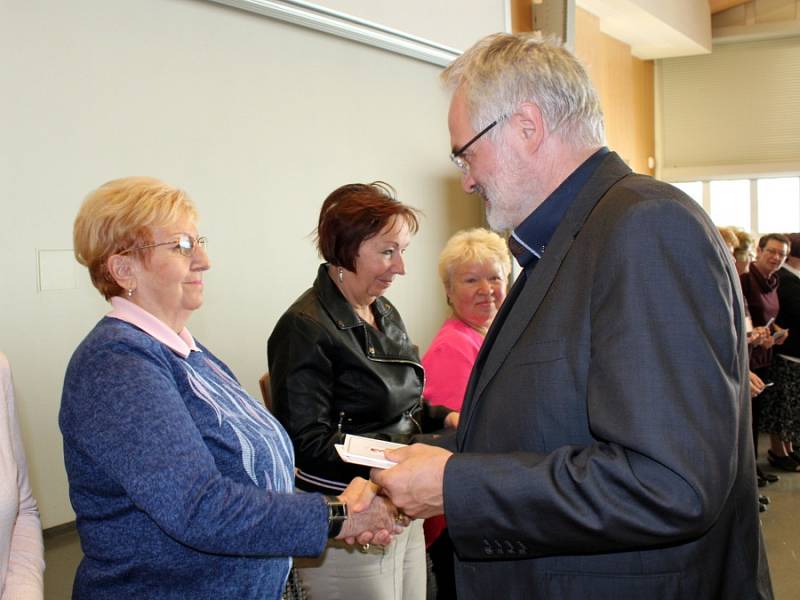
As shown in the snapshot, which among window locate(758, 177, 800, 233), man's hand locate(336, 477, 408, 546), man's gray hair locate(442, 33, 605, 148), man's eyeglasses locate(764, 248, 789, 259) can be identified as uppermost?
window locate(758, 177, 800, 233)

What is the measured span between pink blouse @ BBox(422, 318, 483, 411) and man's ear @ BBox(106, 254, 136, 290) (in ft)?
4.69

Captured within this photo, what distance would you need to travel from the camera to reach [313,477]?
88.7 inches

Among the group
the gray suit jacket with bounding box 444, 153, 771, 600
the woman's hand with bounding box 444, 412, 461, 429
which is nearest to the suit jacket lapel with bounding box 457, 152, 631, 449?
the gray suit jacket with bounding box 444, 153, 771, 600

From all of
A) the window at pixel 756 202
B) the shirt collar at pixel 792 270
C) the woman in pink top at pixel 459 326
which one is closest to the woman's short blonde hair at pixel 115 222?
the woman in pink top at pixel 459 326

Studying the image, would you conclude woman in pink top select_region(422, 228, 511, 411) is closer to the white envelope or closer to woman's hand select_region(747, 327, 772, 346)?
the white envelope

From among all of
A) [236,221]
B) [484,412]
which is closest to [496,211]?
[484,412]

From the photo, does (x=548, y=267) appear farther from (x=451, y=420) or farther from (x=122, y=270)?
(x=451, y=420)

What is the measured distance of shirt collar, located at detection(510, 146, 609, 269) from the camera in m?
1.40

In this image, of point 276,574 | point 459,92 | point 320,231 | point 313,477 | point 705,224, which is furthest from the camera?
point 320,231

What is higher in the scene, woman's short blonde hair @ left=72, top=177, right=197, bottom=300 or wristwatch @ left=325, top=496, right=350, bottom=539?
woman's short blonde hair @ left=72, top=177, right=197, bottom=300

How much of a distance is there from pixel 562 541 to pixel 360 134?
3.51 meters

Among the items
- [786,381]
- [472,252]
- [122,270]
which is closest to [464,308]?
[472,252]

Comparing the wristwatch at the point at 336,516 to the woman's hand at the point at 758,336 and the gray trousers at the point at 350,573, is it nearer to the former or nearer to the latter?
the gray trousers at the point at 350,573

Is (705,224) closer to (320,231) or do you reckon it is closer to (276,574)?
(276,574)
